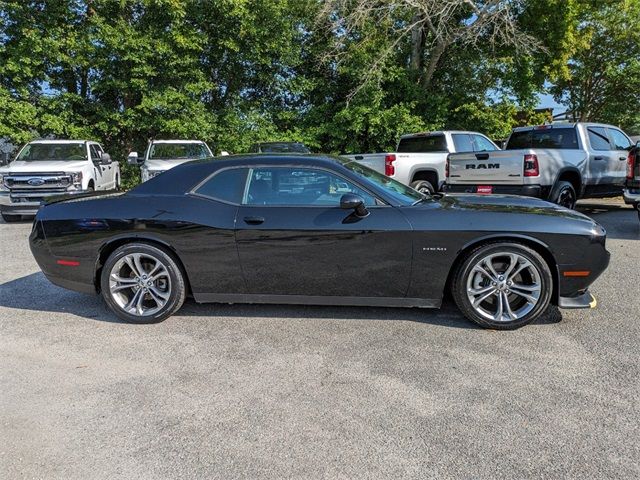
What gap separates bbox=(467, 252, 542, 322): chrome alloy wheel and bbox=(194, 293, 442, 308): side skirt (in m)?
0.34

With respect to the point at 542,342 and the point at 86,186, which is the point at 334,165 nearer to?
the point at 542,342

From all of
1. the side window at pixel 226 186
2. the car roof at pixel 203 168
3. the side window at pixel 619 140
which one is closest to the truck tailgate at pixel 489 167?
the side window at pixel 619 140

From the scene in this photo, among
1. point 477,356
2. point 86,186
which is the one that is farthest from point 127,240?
point 86,186

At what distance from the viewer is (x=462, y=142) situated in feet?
38.0

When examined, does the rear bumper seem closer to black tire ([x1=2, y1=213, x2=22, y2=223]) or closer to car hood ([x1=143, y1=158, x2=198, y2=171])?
car hood ([x1=143, y1=158, x2=198, y2=171])

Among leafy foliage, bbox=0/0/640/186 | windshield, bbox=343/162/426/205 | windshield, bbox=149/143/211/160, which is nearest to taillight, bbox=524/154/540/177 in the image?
windshield, bbox=343/162/426/205

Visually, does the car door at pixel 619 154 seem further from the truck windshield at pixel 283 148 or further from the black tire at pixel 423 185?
the truck windshield at pixel 283 148

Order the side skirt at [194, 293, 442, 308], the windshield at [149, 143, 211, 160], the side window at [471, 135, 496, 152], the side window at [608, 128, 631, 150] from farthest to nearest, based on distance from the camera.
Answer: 1. the windshield at [149, 143, 211, 160]
2. the side window at [471, 135, 496, 152]
3. the side window at [608, 128, 631, 150]
4. the side skirt at [194, 293, 442, 308]

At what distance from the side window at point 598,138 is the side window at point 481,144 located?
7.92ft

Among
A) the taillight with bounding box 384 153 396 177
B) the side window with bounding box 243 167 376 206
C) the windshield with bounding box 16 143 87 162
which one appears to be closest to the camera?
the side window with bounding box 243 167 376 206

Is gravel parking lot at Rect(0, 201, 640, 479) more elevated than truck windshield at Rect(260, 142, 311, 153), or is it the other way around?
truck windshield at Rect(260, 142, 311, 153)

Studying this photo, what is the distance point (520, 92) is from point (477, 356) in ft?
52.0

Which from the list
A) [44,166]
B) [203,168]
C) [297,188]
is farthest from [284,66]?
[297,188]

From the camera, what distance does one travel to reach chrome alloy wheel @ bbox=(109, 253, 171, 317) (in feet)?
14.0
